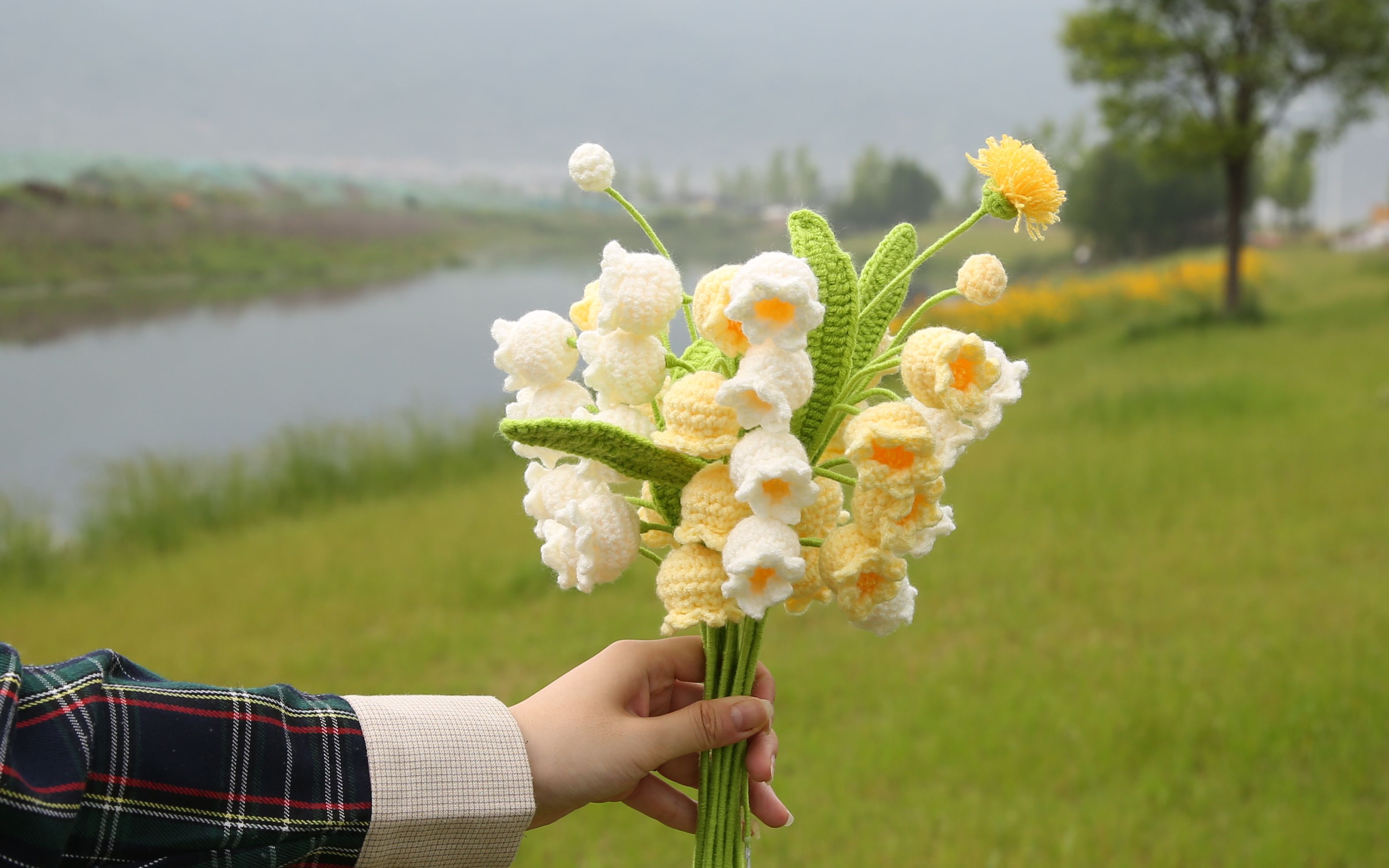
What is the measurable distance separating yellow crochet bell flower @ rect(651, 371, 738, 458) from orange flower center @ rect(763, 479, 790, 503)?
0.13ft

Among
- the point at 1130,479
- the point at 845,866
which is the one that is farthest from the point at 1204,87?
the point at 845,866

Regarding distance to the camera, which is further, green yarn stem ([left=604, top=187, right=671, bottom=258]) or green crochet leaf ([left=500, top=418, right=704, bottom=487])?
green yarn stem ([left=604, top=187, right=671, bottom=258])

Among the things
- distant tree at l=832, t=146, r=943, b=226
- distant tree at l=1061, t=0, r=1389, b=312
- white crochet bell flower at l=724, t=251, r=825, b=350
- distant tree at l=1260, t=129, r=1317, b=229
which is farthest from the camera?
distant tree at l=1260, t=129, r=1317, b=229

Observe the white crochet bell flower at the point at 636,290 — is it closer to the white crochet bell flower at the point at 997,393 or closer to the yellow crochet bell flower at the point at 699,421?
the yellow crochet bell flower at the point at 699,421

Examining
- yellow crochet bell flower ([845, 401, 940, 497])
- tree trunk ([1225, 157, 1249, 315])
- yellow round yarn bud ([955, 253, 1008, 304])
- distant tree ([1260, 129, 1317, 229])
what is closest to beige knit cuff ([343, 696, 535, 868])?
yellow crochet bell flower ([845, 401, 940, 497])

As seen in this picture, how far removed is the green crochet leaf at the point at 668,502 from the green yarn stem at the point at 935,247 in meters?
0.21

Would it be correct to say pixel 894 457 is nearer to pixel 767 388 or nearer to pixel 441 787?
pixel 767 388

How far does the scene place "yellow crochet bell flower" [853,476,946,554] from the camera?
2.08 feet

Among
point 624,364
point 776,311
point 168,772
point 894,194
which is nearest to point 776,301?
point 776,311

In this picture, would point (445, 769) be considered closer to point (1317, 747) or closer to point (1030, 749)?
point (1030, 749)

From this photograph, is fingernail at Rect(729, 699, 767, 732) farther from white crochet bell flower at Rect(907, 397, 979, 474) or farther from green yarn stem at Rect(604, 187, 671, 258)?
green yarn stem at Rect(604, 187, 671, 258)

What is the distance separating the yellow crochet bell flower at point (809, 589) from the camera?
0.70 metres

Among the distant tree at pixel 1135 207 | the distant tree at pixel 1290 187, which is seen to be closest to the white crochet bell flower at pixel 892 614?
the distant tree at pixel 1135 207

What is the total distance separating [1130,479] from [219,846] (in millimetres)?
3378
